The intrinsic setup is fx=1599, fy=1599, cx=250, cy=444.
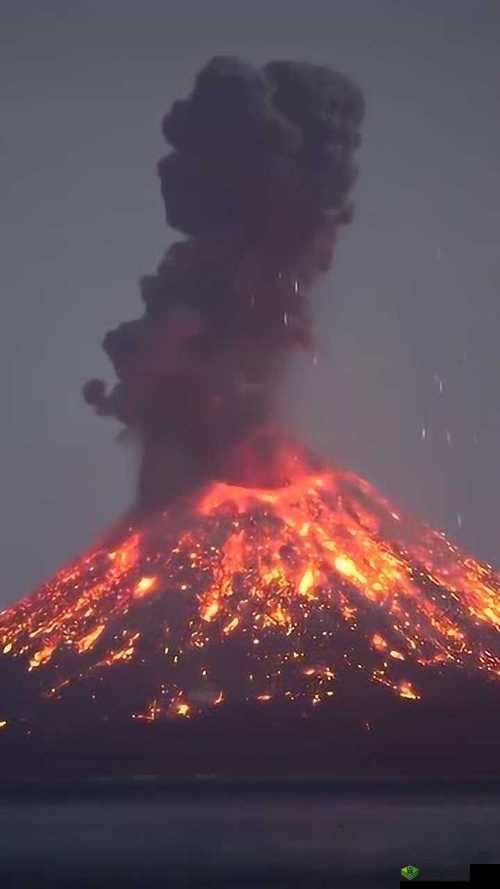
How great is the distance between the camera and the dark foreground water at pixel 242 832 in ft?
271

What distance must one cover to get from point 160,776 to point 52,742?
12029 millimetres

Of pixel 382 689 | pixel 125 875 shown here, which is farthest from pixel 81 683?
pixel 125 875

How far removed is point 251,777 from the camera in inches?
5910

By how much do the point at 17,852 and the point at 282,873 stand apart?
22.2 meters

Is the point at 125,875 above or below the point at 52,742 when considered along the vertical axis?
below

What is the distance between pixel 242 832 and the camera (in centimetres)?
10562

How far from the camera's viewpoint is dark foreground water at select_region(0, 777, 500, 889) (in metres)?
82.8

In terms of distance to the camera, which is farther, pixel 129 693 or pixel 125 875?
pixel 129 693

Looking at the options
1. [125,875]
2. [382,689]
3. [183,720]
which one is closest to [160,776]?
[183,720]

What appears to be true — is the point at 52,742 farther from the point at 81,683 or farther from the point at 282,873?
the point at 282,873

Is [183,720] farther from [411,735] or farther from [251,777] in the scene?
[411,735]

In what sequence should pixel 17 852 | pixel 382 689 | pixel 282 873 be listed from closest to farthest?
pixel 282 873, pixel 17 852, pixel 382 689

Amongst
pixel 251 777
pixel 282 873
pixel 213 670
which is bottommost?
pixel 282 873

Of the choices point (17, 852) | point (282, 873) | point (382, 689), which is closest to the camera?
point (282, 873)
